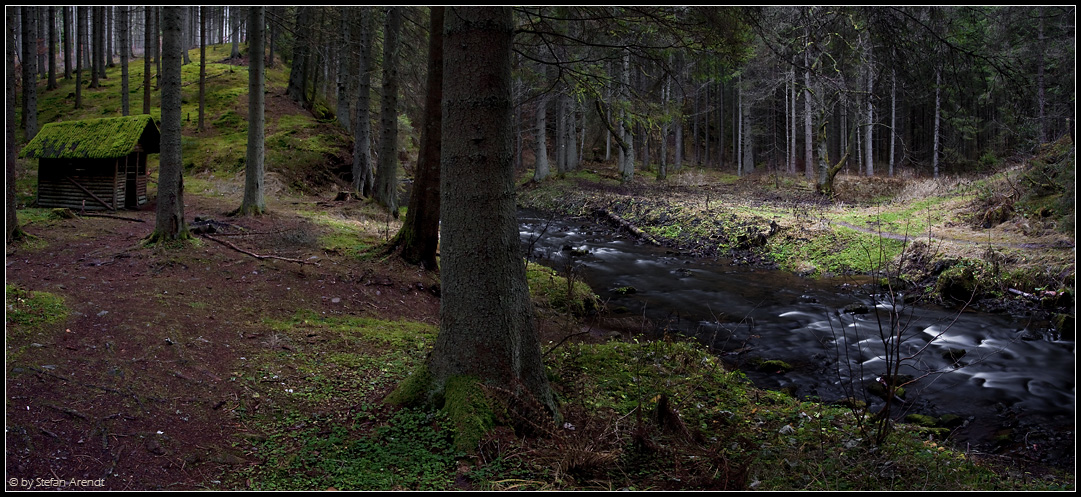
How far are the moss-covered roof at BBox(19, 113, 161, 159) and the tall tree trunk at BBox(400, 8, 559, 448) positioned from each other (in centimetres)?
1271

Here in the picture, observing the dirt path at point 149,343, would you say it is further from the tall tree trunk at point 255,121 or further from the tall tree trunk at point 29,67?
the tall tree trunk at point 29,67

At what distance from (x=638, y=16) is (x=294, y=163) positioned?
17915mm

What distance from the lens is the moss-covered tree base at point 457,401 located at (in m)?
4.15

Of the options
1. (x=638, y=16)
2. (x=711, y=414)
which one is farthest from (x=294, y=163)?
(x=711, y=414)

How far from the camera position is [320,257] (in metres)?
10.2

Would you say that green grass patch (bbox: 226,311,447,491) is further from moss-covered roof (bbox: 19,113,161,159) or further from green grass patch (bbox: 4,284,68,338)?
moss-covered roof (bbox: 19,113,161,159)

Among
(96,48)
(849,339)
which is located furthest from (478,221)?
(96,48)

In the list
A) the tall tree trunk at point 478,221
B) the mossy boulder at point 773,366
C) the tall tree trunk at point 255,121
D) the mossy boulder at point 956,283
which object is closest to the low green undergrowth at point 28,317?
the tall tree trunk at point 478,221

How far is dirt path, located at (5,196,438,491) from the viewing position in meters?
3.78

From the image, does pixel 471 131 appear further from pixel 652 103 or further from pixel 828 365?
pixel 828 365

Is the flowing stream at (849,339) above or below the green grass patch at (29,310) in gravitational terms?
below

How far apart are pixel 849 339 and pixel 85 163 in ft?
54.0

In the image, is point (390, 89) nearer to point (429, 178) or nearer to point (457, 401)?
point (429, 178)

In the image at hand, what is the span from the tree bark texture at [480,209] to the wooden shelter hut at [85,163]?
41.7ft
